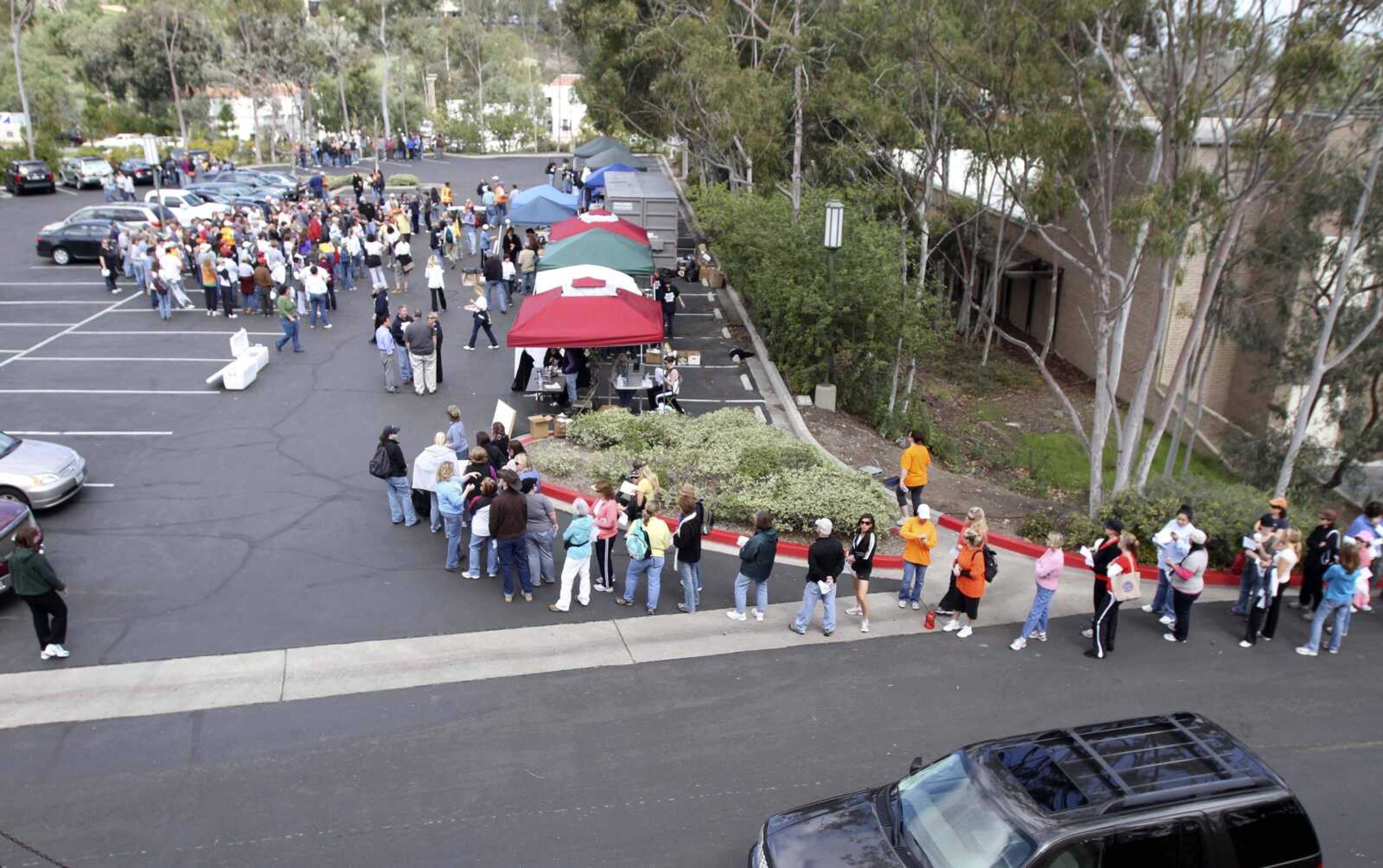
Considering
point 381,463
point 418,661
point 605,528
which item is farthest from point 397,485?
point 418,661

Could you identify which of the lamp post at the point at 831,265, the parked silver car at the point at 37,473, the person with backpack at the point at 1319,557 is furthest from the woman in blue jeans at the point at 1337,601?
the parked silver car at the point at 37,473

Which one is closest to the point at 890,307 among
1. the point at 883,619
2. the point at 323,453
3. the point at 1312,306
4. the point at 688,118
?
the point at 1312,306

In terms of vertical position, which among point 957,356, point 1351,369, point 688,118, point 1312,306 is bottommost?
point 957,356

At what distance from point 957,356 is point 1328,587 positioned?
760 inches

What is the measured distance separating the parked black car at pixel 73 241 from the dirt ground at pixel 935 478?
2215 cm

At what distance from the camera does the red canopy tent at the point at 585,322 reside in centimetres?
1588

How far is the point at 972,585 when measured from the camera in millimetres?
10438

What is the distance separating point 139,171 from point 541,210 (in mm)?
28538

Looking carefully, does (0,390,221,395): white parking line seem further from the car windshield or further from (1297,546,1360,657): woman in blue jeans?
(1297,546,1360,657): woman in blue jeans

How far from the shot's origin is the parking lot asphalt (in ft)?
35.2

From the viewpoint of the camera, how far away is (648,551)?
35.4 feet

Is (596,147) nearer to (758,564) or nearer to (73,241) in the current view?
(73,241)

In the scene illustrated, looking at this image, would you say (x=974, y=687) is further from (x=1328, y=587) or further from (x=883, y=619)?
(x=1328, y=587)

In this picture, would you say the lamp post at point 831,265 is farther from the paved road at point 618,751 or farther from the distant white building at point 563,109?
the distant white building at point 563,109
